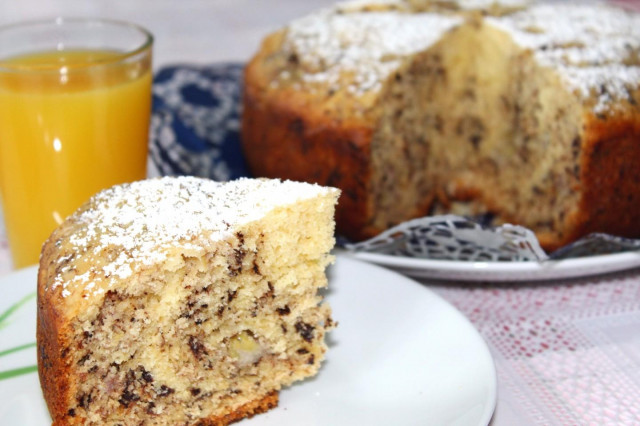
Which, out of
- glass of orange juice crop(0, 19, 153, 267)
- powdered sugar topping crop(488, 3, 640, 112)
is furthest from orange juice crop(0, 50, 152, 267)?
powdered sugar topping crop(488, 3, 640, 112)

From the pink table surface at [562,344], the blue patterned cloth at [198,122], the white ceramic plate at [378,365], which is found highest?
the blue patterned cloth at [198,122]

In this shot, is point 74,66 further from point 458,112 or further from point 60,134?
point 458,112

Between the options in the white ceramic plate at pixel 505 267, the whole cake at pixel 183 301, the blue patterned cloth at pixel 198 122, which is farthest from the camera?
the blue patterned cloth at pixel 198 122

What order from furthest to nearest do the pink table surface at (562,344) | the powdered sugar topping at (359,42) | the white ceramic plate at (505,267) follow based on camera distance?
the powdered sugar topping at (359,42) < the white ceramic plate at (505,267) < the pink table surface at (562,344)

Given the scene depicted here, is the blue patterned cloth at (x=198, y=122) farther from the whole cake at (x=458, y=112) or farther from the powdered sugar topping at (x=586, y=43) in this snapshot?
the powdered sugar topping at (x=586, y=43)

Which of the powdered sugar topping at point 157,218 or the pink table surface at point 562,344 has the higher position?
the powdered sugar topping at point 157,218

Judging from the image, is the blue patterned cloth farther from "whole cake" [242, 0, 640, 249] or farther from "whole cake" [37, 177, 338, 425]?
"whole cake" [37, 177, 338, 425]

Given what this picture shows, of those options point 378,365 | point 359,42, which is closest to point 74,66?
point 359,42

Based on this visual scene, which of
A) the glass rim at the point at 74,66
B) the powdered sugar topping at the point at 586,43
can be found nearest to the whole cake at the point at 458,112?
the powdered sugar topping at the point at 586,43
